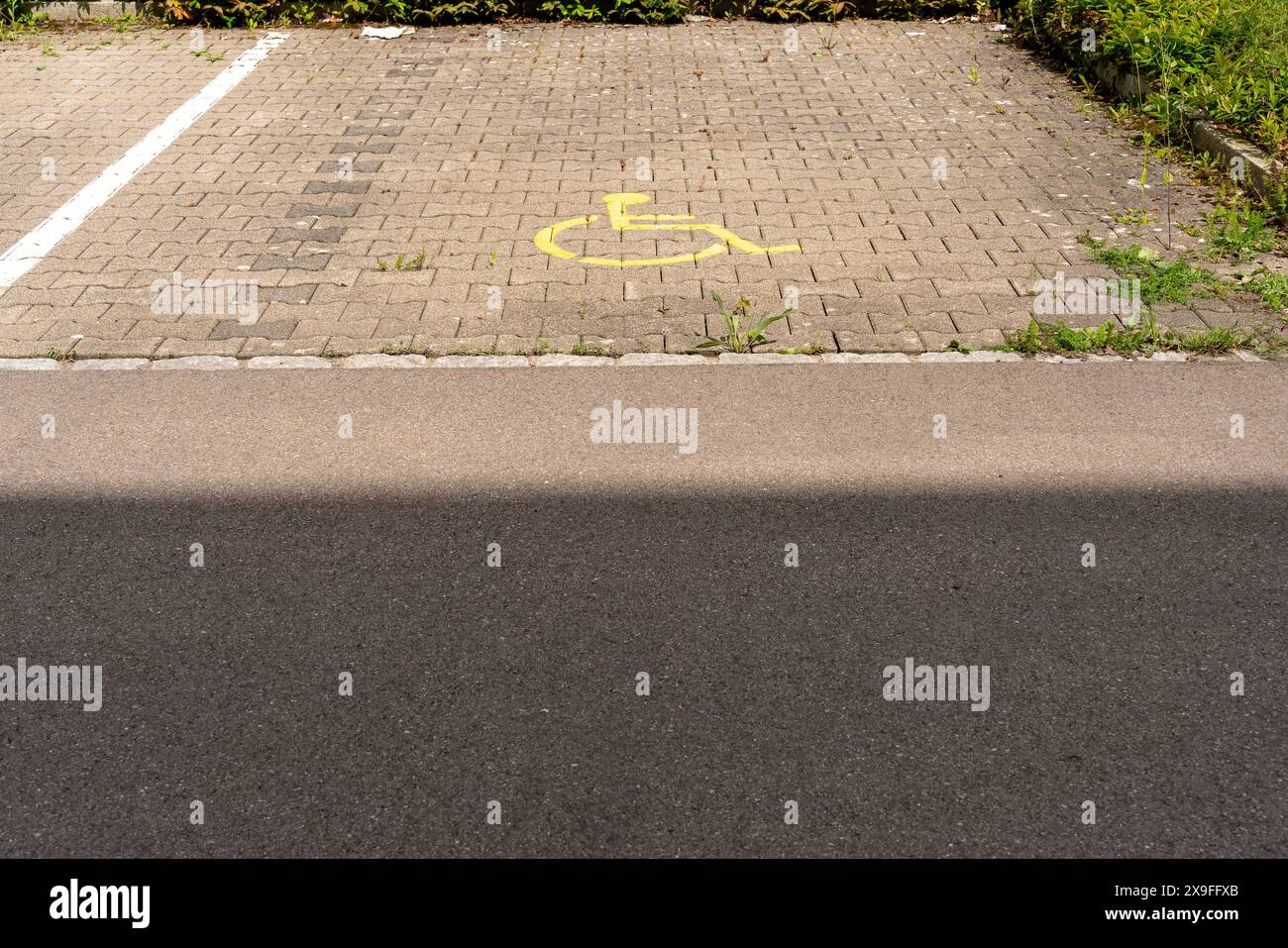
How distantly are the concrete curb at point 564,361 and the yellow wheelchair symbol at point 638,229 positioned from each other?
4.75ft

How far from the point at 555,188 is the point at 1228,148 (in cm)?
483

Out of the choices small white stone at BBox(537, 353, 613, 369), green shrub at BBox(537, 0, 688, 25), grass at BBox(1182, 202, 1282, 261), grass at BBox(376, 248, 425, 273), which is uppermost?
green shrub at BBox(537, 0, 688, 25)

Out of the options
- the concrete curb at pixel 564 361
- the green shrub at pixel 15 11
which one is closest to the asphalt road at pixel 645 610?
the concrete curb at pixel 564 361

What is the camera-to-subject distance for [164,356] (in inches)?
252

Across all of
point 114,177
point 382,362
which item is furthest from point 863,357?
point 114,177

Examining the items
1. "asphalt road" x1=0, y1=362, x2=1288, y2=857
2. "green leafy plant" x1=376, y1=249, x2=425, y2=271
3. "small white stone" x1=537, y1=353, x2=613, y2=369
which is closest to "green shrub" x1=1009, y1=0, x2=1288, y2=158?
"asphalt road" x1=0, y1=362, x2=1288, y2=857

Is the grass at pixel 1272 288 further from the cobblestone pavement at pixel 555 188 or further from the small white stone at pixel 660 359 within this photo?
the small white stone at pixel 660 359

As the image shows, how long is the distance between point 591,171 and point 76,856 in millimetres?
6936

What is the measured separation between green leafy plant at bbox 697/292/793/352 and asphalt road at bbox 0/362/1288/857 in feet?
1.06

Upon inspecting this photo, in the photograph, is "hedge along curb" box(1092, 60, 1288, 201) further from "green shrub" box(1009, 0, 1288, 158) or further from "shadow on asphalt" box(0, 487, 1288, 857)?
"shadow on asphalt" box(0, 487, 1288, 857)

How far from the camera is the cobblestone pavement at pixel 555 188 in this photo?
686 cm

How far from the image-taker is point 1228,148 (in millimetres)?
8891

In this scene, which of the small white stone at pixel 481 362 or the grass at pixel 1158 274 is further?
the grass at pixel 1158 274

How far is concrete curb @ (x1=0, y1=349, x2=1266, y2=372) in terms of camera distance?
20.6ft
